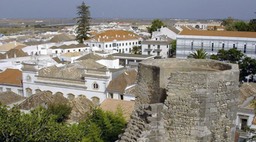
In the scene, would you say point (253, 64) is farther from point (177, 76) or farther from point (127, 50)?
point (127, 50)

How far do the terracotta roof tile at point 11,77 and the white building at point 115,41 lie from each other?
96.4 ft

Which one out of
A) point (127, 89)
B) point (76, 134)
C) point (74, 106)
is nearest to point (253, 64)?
point (127, 89)

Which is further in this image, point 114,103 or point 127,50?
point 127,50

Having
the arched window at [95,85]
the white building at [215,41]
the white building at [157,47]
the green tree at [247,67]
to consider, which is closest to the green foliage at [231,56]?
the green tree at [247,67]

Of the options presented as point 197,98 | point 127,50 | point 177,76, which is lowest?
point 127,50

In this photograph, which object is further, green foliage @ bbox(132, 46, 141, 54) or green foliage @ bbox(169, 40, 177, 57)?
green foliage @ bbox(132, 46, 141, 54)

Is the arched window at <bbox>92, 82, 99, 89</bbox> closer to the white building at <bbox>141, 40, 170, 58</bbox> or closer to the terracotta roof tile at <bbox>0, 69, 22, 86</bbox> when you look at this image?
the terracotta roof tile at <bbox>0, 69, 22, 86</bbox>

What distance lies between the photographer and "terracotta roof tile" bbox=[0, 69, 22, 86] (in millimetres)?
31720

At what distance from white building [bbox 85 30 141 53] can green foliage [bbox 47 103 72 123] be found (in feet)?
130

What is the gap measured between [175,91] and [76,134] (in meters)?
6.68

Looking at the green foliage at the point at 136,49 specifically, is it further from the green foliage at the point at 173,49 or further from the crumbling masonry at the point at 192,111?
the crumbling masonry at the point at 192,111

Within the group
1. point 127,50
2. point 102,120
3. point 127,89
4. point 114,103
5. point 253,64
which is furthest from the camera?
point 127,50

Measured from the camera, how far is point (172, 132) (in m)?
8.89

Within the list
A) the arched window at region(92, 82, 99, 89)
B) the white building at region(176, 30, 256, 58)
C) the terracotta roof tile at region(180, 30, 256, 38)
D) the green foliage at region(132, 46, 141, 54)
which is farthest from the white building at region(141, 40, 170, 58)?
the arched window at region(92, 82, 99, 89)
